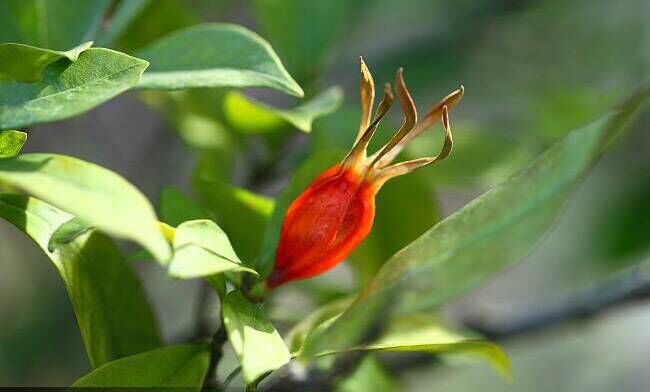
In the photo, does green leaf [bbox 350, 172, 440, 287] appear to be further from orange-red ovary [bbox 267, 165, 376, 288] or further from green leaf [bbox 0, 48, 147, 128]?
green leaf [bbox 0, 48, 147, 128]

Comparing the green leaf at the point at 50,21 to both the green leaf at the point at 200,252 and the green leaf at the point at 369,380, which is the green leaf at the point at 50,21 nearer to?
the green leaf at the point at 200,252

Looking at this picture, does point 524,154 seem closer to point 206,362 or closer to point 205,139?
point 205,139

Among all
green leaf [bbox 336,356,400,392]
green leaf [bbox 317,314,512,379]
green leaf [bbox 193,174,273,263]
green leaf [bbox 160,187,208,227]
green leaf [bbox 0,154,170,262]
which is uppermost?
green leaf [bbox 0,154,170,262]

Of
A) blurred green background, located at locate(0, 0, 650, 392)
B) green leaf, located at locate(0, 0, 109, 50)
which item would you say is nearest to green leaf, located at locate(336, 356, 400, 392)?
blurred green background, located at locate(0, 0, 650, 392)

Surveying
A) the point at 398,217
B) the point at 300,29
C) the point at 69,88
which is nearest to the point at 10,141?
the point at 69,88

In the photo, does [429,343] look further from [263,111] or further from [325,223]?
[263,111]

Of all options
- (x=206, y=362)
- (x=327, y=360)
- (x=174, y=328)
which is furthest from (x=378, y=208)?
(x=174, y=328)

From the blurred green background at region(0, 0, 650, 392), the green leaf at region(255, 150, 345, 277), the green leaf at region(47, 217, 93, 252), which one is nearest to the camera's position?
the green leaf at region(47, 217, 93, 252)
